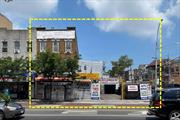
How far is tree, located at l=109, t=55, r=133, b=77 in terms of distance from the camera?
97750 mm

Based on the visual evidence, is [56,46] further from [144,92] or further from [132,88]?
[144,92]

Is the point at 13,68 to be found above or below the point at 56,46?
below

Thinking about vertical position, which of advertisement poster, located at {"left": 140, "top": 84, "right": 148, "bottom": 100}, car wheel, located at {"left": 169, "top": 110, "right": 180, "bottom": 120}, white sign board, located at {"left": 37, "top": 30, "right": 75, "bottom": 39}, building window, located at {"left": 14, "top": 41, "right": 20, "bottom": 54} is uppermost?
white sign board, located at {"left": 37, "top": 30, "right": 75, "bottom": 39}

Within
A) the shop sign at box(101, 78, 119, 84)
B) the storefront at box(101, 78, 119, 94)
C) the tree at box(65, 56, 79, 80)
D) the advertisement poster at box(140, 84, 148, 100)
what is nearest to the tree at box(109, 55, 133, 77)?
the storefront at box(101, 78, 119, 94)

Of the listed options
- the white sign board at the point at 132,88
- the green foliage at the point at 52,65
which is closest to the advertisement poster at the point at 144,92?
the white sign board at the point at 132,88

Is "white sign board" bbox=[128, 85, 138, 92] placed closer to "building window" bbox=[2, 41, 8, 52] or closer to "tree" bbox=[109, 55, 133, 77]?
"building window" bbox=[2, 41, 8, 52]

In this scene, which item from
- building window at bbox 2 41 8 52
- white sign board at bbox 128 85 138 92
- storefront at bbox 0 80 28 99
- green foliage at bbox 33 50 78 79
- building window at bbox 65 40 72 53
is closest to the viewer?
green foliage at bbox 33 50 78 79

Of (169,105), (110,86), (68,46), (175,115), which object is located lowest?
(175,115)

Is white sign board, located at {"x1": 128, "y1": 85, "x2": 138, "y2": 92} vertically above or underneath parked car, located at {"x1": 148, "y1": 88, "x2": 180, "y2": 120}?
above

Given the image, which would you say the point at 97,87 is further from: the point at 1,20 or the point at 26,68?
the point at 1,20

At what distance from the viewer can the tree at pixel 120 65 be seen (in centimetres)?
9775

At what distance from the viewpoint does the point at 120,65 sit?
99.8 metres

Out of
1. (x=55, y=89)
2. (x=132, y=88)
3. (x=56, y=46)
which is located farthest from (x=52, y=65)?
(x=132, y=88)

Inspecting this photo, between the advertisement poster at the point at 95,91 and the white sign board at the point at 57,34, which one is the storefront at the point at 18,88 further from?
the advertisement poster at the point at 95,91
